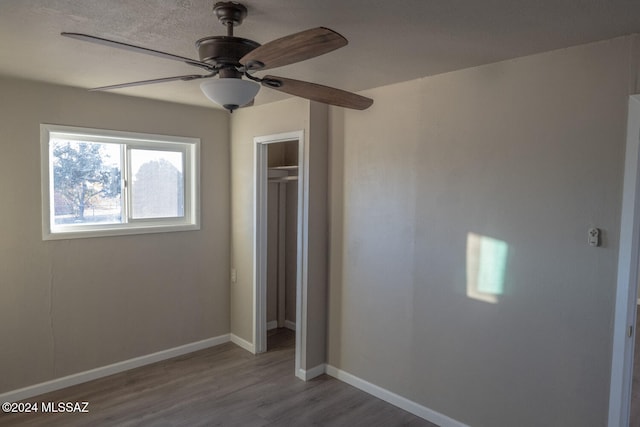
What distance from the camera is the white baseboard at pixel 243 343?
4.21 meters

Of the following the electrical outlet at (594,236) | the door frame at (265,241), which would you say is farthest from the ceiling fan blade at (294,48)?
the door frame at (265,241)

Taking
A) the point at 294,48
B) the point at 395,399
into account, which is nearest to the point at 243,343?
the point at 395,399

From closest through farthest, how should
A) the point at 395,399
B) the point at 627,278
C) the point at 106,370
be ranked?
the point at 627,278 → the point at 395,399 → the point at 106,370

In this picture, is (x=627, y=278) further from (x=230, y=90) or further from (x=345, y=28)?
(x=230, y=90)

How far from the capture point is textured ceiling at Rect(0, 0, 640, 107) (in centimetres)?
174

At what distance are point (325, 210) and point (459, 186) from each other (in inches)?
47.6

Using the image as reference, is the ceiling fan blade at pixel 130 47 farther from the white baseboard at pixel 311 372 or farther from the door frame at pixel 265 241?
the white baseboard at pixel 311 372

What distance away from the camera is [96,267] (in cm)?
355

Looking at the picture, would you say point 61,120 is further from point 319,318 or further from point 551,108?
point 551,108

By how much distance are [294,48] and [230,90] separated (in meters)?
0.36

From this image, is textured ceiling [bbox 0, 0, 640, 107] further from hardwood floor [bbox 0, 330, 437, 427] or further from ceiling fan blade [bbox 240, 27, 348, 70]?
hardwood floor [bbox 0, 330, 437, 427]

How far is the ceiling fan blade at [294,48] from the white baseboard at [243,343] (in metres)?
3.21

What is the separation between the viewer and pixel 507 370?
2590mm

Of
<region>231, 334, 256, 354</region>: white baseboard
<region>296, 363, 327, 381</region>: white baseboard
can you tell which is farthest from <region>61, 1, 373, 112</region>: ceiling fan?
<region>231, 334, 256, 354</region>: white baseboard
